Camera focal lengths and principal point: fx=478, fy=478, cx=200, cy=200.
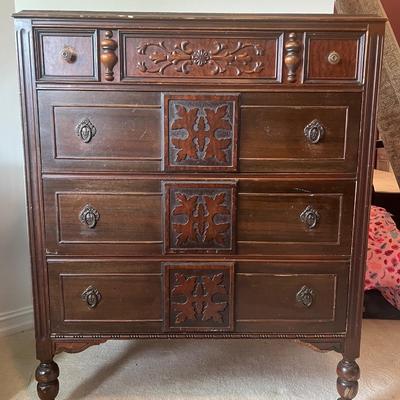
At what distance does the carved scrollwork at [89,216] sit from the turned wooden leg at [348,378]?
917 millimetres

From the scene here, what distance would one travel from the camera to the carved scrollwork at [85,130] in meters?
1.40

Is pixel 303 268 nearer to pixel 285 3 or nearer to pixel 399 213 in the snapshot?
pixel 285 3

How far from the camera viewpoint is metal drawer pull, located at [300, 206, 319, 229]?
1454mm

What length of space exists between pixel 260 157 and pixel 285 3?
2.87ft

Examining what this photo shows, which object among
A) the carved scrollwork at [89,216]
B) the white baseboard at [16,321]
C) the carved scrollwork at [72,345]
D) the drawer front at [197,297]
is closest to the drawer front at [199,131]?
the carved scrollwork at [89,216]

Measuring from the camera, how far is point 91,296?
149cm

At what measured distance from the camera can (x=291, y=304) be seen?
4.98ft

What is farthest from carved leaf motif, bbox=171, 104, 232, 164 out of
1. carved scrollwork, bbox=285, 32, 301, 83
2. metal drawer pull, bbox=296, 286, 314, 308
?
metal drawer pull, bbox=296, 286, 314, 308

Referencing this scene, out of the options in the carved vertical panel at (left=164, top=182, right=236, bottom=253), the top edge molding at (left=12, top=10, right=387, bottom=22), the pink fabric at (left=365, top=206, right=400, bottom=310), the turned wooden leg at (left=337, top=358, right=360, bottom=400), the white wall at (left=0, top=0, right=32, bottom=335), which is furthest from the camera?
the pink fabric at (left=365, top=206, right=400, bottom=310)

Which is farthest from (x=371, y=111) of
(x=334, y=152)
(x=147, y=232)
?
(x=147, y=232)

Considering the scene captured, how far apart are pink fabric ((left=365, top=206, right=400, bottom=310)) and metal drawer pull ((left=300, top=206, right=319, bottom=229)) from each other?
0.94 meters

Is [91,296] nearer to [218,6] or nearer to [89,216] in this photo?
[89,216]

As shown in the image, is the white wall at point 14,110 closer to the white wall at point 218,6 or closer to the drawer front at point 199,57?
the white wall at point 218,6

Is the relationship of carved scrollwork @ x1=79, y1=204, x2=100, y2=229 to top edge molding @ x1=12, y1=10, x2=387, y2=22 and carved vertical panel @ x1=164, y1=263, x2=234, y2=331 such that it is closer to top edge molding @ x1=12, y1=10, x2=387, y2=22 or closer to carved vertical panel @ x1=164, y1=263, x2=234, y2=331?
carved vertical panel @ x1=164, y1=263, x2=234, y2=331
